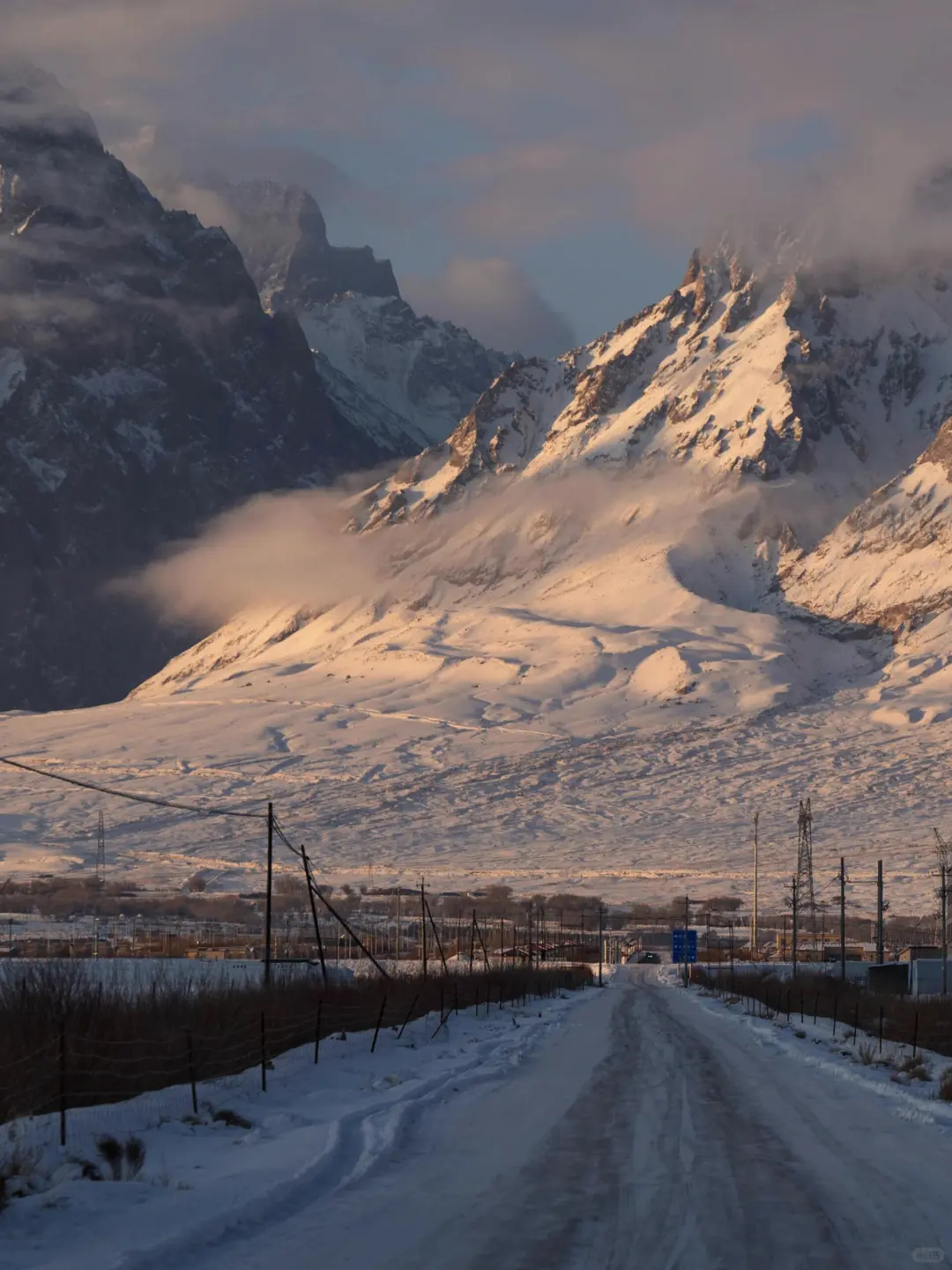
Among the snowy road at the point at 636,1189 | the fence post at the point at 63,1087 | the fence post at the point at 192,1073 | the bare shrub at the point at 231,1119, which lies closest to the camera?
the snowy road at the point at 636,1189

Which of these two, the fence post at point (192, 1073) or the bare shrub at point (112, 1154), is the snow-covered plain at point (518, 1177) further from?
the bare shrub at point (112, 1154)

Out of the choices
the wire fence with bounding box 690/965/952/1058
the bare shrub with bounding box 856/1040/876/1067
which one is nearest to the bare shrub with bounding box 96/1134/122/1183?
the bare shrub with bounding box 856/1040/876/1067

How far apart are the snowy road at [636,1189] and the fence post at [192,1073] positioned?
2.48m

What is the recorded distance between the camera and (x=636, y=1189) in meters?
15.2

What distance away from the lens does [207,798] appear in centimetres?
19412

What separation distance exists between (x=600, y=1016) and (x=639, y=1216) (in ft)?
121

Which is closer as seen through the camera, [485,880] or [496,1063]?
[496,1063]

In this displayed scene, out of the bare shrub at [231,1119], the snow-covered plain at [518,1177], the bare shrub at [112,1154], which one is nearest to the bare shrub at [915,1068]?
the snow-covered plain at [518,1177]

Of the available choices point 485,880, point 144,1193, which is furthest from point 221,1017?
point 485,880

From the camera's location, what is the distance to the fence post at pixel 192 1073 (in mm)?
19438

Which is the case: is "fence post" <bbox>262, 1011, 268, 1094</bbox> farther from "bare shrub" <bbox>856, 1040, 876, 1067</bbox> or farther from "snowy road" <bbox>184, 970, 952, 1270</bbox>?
"bare shrub" <bbox>856, 1040, 876, 1067</bbox>

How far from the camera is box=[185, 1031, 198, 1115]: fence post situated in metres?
19.4

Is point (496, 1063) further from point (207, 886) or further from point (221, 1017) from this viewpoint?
point (207, 886)

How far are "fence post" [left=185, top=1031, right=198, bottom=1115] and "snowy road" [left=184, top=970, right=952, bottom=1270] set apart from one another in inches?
97.6
